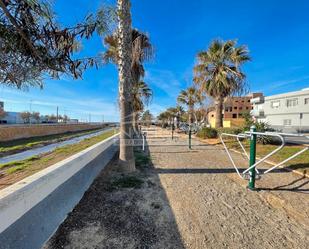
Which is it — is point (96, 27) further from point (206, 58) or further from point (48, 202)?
point (206, 58)

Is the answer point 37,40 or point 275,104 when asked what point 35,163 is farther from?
point 275,104

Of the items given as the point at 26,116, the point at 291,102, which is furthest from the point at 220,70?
the point at 26,116

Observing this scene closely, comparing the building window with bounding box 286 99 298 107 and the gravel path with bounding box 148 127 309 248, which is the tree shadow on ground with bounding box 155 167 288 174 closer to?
the gravel path with bounding box 148 127 309 248

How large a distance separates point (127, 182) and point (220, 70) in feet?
44.7

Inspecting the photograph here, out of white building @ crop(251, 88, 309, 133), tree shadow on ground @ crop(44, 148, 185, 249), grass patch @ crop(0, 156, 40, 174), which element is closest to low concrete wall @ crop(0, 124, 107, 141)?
grass patch @ crop(0, 156, 40, 174)

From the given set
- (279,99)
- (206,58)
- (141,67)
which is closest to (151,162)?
(141,67)

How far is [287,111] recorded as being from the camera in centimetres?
3556

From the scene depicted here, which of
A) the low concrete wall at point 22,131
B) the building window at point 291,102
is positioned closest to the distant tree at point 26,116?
the low concrete wall at point 22,131

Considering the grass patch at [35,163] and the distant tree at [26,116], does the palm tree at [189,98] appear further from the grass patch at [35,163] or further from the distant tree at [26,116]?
the distant tree at [26,116]

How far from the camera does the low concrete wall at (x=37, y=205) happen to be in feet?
6.50

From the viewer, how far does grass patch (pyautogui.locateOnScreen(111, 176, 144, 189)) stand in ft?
15.5

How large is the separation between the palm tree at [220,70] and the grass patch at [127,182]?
12.5 metres

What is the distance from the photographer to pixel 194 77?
17406 millimetres

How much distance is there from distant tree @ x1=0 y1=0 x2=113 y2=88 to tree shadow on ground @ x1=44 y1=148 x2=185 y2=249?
2.25 metres
